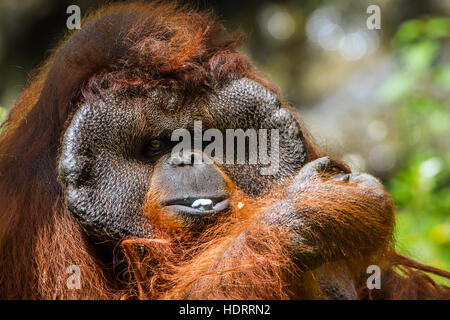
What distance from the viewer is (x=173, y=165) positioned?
2.17 meters

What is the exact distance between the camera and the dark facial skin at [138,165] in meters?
2.04

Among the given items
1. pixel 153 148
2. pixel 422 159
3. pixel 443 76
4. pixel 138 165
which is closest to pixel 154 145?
pixel 153 148

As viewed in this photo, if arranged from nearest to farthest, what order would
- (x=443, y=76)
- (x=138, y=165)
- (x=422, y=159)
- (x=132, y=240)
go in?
(x=132, y=240) → (x=138, y=165) → (x=422, y=159) → (x=443, y=76)

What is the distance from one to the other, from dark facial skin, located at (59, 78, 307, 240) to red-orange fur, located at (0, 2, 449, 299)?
0.28 ft

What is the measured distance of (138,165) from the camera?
2.18 m

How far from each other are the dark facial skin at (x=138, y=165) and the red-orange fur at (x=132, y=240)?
0.28ft

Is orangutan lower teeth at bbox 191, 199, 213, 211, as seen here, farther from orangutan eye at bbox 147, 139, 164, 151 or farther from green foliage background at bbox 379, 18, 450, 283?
green foliage background at bbox 379, 18, 450, 283

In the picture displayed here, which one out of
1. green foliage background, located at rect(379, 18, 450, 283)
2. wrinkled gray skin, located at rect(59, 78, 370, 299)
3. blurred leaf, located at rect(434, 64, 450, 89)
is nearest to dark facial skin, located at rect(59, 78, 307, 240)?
wrinkled gray skin, located at rect(59, 78, 370, 299)

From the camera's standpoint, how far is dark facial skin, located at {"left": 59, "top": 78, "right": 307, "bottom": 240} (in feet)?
6.71

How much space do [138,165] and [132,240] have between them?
0.33 metres

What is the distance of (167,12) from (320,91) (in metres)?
7.03

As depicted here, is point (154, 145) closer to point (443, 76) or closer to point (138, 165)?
point (138, 165)

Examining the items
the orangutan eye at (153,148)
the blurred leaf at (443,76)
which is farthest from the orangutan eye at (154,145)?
the blurred leaf at (443,76)
